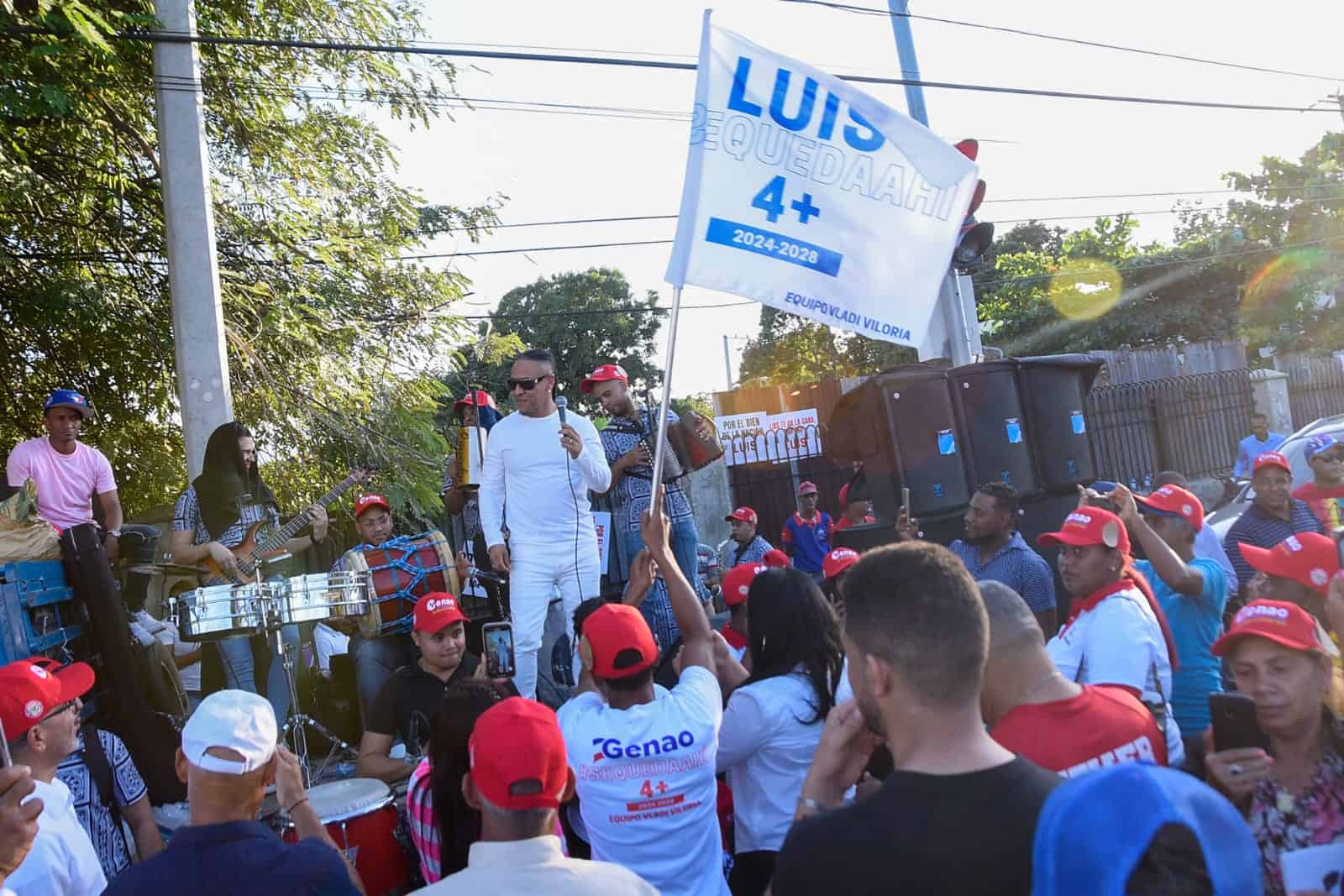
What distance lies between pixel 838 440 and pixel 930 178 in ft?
18.7

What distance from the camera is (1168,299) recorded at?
30734 millimetres

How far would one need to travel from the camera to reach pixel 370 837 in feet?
15.0

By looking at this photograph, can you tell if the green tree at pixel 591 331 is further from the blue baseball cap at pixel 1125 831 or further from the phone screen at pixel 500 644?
the blue baseball cap at pixel 1125 831

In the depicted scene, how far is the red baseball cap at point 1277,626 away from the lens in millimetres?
3033

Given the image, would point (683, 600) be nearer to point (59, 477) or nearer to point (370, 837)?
point (370, 837)

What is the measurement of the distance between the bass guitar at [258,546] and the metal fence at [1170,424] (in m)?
13.8

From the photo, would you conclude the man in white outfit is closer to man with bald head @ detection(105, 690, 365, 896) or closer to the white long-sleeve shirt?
the white long-sleeve shirt

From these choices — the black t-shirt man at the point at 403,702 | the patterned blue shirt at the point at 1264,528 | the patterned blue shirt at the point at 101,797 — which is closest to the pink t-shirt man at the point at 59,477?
the black t-shirt man at the point at 403,702

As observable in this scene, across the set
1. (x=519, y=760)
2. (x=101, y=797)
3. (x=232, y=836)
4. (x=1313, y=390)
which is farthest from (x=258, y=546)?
(x=1313, y=390)

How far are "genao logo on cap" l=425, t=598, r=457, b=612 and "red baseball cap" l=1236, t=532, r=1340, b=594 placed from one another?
3.64 metres

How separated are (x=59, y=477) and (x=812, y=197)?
5979mm

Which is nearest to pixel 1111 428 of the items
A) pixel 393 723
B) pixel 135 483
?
pixel 135 483

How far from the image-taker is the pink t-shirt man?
25.6 ft

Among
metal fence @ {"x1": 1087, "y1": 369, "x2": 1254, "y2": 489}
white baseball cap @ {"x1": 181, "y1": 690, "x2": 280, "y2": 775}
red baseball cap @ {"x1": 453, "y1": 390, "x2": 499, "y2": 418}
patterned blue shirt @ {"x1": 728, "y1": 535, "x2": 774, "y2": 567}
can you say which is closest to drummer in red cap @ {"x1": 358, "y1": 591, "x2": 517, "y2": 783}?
white baseball cap @ {"x1": 181, "y1": 690, "x2": 280, "y2": 775}
